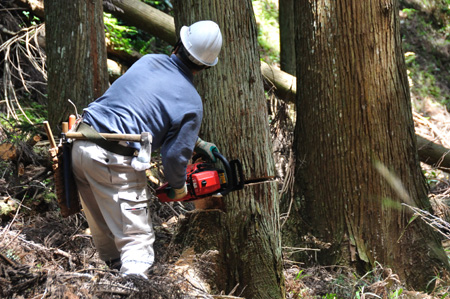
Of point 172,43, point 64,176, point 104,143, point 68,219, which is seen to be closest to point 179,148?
point 104,143

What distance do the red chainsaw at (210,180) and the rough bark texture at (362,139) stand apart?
136 cm

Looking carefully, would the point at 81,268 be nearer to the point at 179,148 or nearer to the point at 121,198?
the point at 121,198

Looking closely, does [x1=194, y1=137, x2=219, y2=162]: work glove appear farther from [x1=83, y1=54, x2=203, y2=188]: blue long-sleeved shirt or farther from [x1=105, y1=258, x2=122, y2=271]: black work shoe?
[x1=105, y1=258, x2=122, y2=271]: black work shoe

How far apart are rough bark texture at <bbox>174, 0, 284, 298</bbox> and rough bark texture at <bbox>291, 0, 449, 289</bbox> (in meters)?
0.98

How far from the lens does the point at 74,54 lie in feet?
17.9

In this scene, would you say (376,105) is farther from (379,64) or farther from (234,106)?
(234,106)

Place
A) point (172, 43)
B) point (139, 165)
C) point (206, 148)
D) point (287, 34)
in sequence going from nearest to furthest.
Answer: point (139, 165) → point (206, 148) → point (172, 43) → point (287, 34)

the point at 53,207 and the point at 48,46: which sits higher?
the point at 48,46

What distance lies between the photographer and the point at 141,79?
3188mm

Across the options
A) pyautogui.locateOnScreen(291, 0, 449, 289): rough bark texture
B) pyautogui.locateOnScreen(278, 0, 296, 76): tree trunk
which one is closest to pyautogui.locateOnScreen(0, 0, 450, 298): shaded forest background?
pyautogui.locateOnScreen(291, 0, 449, 289): rough bark texture

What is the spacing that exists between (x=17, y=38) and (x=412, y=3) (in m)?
9.55

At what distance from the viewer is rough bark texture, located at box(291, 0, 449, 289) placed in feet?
14.2

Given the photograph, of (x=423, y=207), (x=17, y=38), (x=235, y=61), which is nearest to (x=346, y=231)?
(x=423, y=207)

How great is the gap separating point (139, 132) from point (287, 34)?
6198 millimetres
